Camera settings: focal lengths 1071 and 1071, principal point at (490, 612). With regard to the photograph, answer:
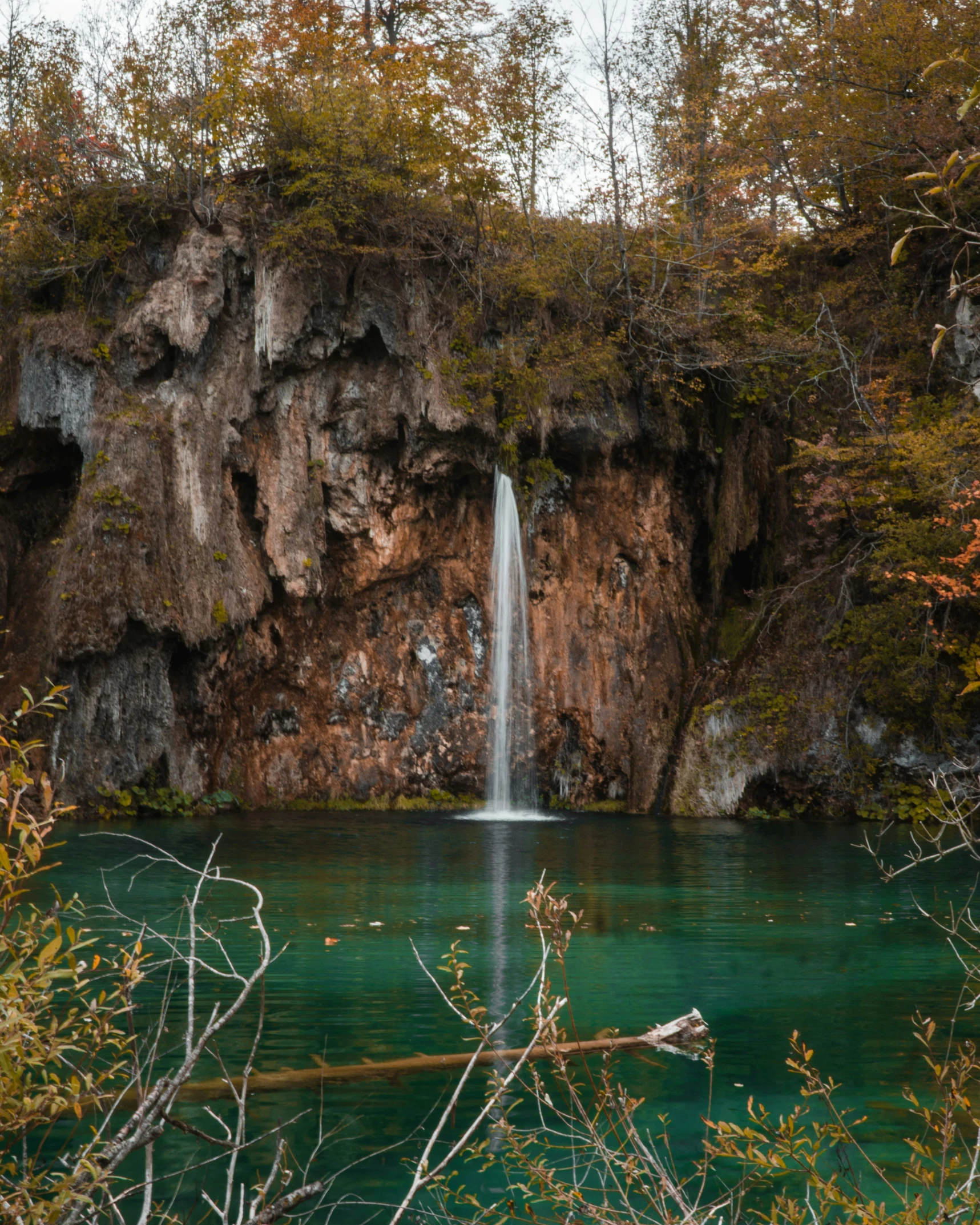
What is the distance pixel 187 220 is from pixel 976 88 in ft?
67.2

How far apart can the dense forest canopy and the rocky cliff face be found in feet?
2.38

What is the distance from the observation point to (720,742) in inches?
787

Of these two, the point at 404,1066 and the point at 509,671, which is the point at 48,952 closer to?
the point at 404,1066

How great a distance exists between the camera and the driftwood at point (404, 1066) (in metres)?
5.16

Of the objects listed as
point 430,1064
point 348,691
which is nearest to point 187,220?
point 348,691

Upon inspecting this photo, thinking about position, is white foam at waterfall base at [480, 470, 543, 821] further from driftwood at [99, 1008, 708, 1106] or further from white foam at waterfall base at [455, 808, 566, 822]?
driftwood at [99, 1008, 708, 1106]

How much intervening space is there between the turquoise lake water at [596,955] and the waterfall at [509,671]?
599 centimetres

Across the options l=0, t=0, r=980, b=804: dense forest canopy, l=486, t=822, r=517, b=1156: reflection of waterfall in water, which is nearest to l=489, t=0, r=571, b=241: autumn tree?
l=0, t=0, r=980, b=804: dense forest canopy

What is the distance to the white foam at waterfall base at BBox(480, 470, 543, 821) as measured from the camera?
71.8 ft

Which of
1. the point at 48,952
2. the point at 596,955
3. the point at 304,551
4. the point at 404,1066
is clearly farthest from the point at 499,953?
the point at 304,551

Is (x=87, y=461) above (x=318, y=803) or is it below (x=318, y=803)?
above

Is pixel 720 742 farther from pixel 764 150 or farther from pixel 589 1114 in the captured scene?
pixel 589 1114

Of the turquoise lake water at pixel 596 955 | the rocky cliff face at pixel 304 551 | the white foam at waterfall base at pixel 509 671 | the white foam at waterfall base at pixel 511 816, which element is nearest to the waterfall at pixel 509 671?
the white foam at waterfall base at pixel 509 671

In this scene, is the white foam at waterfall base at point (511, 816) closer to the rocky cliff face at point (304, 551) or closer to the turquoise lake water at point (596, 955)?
the rocky cliff face at point (304, 551)
